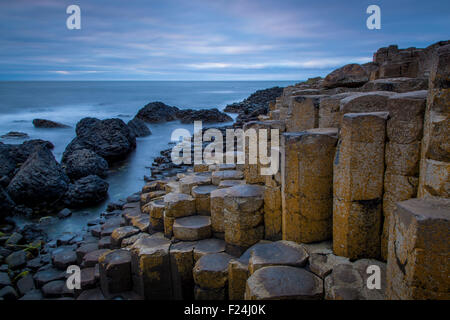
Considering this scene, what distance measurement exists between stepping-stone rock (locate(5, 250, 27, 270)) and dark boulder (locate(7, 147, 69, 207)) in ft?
13.1

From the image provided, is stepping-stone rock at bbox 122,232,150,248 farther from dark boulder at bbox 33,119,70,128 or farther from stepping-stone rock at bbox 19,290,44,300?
dark boulder at bbox 33,119,70,128

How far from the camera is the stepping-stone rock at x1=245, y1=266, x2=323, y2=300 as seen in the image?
9.84ft

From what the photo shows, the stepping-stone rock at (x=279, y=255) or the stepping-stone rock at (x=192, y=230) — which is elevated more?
the stepping-stone rock at (x=279, y=255)

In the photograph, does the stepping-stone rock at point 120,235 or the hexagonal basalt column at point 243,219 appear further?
the stepping-stone rock at point 120,235

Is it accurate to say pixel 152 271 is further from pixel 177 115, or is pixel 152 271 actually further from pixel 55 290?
pixel 177 115

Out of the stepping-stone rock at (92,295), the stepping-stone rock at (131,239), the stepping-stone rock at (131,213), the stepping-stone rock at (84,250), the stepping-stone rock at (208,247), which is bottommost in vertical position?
the stepping-stone rock at (92,295)

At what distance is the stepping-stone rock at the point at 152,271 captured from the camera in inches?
184

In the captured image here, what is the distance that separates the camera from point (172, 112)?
33531 mm

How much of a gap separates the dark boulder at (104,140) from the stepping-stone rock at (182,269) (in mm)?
12723

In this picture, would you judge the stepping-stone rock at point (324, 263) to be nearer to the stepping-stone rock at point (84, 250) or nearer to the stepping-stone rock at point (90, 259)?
the stepping-stone rock at point (90, 259)

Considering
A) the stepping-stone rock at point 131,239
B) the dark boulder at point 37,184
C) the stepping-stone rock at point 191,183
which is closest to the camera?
the stepping-stone rock at point 131,239

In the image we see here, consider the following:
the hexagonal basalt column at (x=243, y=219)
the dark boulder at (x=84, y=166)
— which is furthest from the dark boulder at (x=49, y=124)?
the hexagonal basalt column at (x=243, y=219)

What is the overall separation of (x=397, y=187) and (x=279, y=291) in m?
1.51
